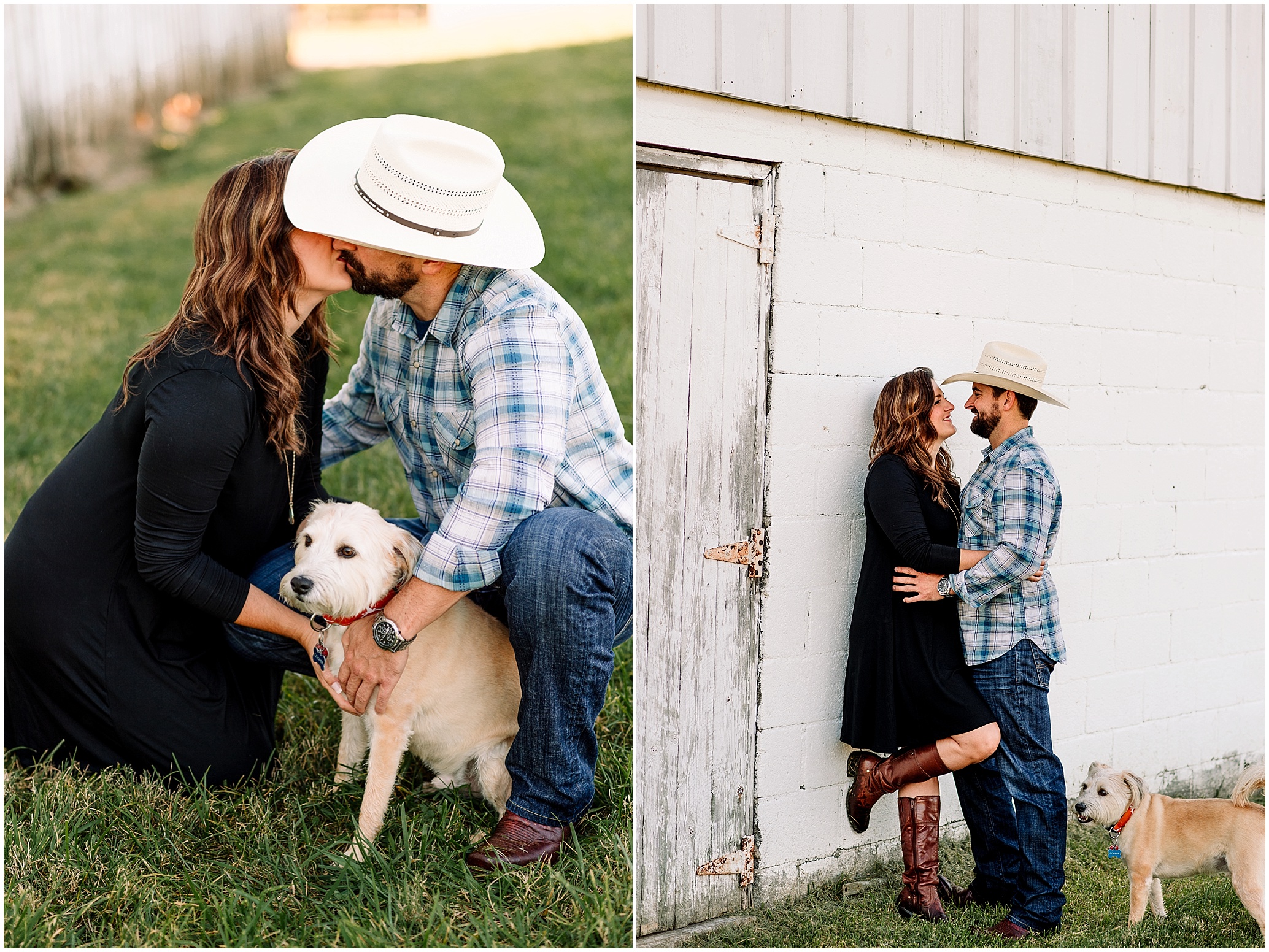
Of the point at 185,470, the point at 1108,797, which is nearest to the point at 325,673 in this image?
the point at 185,470

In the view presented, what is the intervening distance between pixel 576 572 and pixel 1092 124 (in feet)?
8.80

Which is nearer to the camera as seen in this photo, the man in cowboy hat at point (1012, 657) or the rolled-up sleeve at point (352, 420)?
the man in cowboy hat at point (1012, 657)

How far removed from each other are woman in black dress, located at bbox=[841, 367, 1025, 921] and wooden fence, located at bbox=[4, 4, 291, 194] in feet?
27.2

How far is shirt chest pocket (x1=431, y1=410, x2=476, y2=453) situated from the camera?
3.02m

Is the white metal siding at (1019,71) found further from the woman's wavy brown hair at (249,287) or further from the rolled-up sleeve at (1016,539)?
the rolled-up sleeve at (1016,539)

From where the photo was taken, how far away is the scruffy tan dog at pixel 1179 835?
3223mm

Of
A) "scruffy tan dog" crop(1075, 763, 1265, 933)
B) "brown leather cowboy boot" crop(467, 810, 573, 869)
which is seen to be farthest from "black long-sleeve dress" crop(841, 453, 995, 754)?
"brown leather cowboy boot" crop(467, 810, 573, 869)

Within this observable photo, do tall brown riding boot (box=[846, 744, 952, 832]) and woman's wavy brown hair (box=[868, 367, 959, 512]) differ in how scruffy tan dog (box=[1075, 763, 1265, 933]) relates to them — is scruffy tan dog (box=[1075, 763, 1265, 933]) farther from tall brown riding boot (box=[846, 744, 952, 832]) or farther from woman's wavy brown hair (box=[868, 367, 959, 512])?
woman's wavy brown hair (box=[868, 367, 959, 512])

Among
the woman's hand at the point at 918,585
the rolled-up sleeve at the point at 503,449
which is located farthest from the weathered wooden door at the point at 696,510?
the woman's hand at the point at 918,585

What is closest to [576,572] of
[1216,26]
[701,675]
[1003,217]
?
[701,675]

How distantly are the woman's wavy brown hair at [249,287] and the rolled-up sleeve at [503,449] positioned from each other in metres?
0.56

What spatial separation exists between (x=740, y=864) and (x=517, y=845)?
33.9 inches

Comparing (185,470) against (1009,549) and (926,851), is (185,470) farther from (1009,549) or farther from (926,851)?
(926,851)

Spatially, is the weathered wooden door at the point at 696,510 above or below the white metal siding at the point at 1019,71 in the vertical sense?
below
